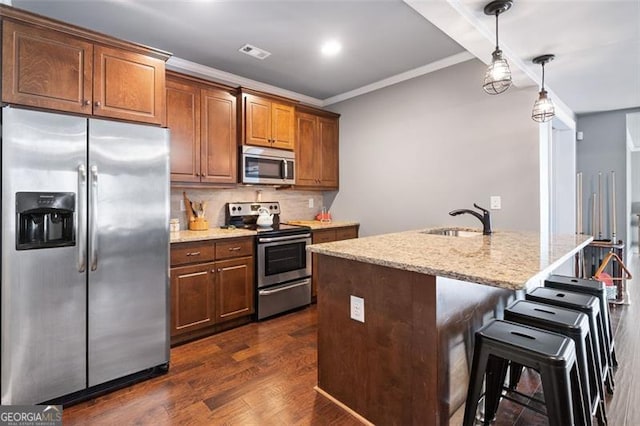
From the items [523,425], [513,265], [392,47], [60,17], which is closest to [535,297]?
[523,425]

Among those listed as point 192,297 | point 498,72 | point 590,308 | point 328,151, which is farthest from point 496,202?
point 192,297

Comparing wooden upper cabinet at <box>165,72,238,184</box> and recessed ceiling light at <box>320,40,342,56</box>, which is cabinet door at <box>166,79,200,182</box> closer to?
wooden upper cabinet at <box>165,72,238,184</box>

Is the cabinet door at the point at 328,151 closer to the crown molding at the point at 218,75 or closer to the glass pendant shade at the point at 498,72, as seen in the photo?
the crown molding at the point at 218,75

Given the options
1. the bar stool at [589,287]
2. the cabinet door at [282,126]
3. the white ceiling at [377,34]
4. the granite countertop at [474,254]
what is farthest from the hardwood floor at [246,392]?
the white ceiling at [377,34]

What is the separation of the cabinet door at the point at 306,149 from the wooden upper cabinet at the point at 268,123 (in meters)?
0.17

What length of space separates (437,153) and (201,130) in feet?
7.89

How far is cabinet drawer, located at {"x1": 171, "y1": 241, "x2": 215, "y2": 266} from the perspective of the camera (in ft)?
8.80

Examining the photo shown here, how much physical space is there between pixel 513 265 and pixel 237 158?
2.80 m

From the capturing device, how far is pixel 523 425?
1.75m

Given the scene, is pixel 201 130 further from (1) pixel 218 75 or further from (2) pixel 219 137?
(1) pixel 218 75

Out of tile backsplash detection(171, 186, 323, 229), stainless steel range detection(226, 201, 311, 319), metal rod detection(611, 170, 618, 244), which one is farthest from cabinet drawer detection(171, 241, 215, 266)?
metal rod detection(611, 170, 618, 244)

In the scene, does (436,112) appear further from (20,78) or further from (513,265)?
(20,78)

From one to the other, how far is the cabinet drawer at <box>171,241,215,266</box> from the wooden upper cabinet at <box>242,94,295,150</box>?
4.01 feet

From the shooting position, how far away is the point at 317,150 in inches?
167
